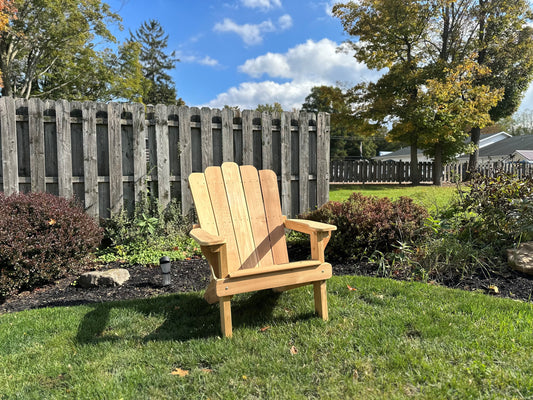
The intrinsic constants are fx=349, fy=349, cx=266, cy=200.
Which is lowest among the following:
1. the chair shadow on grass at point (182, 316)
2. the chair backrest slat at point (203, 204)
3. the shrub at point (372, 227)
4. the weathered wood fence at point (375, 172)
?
the chair shadow on grass at point (182, 316)

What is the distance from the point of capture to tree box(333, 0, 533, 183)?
47.1 feet

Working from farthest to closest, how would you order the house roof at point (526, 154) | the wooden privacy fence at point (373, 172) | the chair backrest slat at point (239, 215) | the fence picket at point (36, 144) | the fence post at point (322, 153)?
the house roof at point (526, 154), the wooden privacy fence at point (373, 172), the fence post at point (322, 153), the fence picket at point (36, 144), the chair backrest slat at point (239, 215)

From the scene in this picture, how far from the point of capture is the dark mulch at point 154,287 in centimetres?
297

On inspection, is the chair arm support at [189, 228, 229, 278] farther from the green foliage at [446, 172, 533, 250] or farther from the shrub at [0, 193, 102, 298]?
the green foliage at [446, 172, 533, 250]

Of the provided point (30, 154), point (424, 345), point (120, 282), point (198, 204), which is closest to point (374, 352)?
point (424, 345)

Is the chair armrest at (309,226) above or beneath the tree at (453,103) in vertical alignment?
beneath

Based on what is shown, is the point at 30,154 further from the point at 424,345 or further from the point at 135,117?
the point at 424,345

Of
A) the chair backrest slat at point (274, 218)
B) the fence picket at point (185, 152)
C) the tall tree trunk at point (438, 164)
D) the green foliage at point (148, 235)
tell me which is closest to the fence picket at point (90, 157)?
the green foliage at point (148, 235)

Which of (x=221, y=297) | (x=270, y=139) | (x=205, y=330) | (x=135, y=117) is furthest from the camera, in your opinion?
(x=270, y=139)

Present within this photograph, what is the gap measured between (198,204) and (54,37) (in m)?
17.7

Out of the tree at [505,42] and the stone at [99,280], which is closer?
the stone at [99,280]

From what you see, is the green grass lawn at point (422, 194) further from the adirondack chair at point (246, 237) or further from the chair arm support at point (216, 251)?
the chair arm support at point (216, 251)

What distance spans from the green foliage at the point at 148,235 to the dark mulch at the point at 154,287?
485mm

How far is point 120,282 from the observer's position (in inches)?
133
